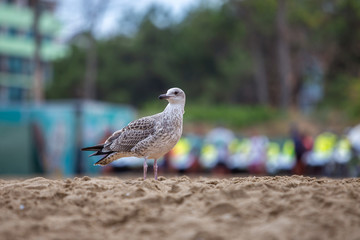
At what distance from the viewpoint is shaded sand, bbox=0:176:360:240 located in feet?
15.5

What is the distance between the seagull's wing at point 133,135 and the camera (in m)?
7.65

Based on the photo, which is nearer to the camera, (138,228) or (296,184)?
(138,228)

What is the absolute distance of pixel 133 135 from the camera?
780 cm

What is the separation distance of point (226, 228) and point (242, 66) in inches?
1787

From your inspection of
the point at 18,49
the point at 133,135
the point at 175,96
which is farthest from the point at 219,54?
the point at 175,96

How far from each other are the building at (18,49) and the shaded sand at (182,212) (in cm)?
6571

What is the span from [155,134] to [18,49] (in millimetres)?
69465

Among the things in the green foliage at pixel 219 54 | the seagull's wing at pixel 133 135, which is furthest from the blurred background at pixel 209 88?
the seagull's wing at pixel 133 135

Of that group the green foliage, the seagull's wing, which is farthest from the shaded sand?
the green foliage

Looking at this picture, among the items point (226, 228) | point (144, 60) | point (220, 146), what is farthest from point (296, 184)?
point (144, 60)

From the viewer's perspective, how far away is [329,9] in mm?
43469

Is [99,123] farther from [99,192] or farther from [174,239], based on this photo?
[174,239]

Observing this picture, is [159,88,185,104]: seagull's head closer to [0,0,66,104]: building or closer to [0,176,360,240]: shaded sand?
[0,176,360,240]: shaded sand

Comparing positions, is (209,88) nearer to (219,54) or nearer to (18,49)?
(219,54)
